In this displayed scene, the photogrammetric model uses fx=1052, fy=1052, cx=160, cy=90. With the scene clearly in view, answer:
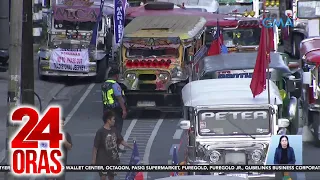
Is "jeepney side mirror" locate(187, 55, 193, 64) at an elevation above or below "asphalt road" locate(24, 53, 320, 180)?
above

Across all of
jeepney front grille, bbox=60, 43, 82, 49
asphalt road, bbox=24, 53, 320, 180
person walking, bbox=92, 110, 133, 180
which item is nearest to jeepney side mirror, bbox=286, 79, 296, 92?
asphalt road, bbox=24, 53, 320, 180

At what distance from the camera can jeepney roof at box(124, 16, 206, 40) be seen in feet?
90.0

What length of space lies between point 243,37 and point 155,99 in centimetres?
508

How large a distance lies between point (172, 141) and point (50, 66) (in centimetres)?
912

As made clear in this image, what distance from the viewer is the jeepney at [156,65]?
87.2 ft

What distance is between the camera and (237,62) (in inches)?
947

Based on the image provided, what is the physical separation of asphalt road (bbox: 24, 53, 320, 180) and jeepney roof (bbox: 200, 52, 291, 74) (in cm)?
169

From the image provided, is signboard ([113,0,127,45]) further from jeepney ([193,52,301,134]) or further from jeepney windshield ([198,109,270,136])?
jeepney windshield ([198,109,270,136])

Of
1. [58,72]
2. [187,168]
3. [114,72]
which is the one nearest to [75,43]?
[58,72]

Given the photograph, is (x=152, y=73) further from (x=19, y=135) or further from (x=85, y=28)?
(x=19, y=135)


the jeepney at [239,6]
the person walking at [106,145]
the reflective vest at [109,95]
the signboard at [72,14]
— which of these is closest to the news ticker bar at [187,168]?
the person walking at [106,145]

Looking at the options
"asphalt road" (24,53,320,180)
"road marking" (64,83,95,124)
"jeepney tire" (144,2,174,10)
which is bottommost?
"road marking" (64,83,95,124)

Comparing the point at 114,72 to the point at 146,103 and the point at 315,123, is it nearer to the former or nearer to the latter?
the point at 146,103

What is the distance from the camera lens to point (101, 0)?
32250mm
